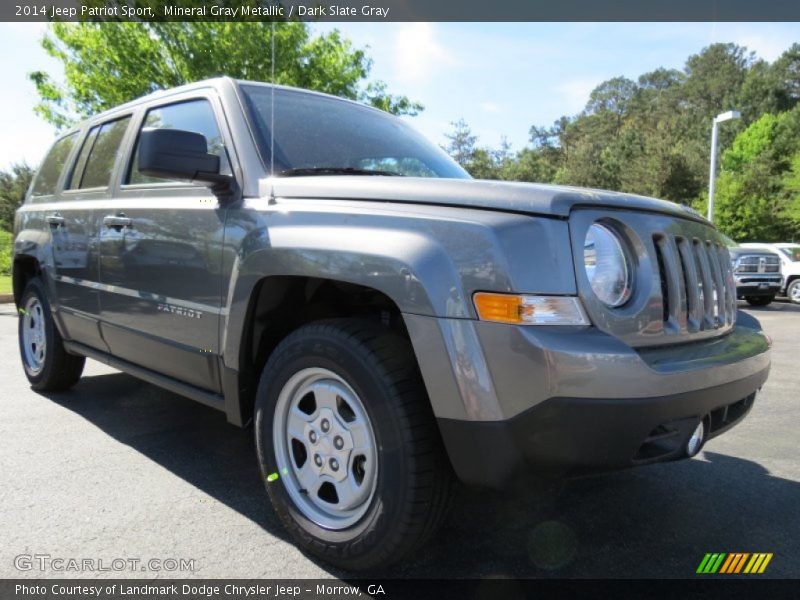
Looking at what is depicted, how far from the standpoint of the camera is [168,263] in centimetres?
302

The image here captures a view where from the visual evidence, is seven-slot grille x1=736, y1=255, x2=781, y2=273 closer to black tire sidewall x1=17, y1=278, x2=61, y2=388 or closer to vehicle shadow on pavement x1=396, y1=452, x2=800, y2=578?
vehicle shadow on pavement x1=396, y1=452, x2=800, y2=578

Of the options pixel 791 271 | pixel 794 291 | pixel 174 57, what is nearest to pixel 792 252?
pixel 791 271

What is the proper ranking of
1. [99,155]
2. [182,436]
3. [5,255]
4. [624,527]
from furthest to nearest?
1. [5,255]
2. [99,155]
3. [182,436]
4. [624,527]

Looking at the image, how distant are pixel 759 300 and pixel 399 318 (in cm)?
1529

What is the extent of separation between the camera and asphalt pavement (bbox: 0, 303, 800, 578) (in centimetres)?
232

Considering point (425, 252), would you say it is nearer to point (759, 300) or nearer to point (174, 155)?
point (174, 155)

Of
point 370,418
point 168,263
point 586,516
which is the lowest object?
point 586,516

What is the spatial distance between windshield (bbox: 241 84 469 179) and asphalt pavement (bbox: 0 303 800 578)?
5.06ft

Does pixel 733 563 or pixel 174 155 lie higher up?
pixel 174 155

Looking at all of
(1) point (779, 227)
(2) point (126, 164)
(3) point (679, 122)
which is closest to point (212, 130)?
(2) point (126, 164)

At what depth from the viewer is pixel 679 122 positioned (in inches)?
2185

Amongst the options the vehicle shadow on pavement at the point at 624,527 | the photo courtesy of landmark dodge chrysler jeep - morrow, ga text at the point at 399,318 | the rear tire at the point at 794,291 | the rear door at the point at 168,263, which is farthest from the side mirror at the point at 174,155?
the rear tire at the point at 794,291

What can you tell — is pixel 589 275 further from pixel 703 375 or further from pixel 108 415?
pixel 108 415

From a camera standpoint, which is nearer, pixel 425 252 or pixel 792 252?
pixel 425 252
